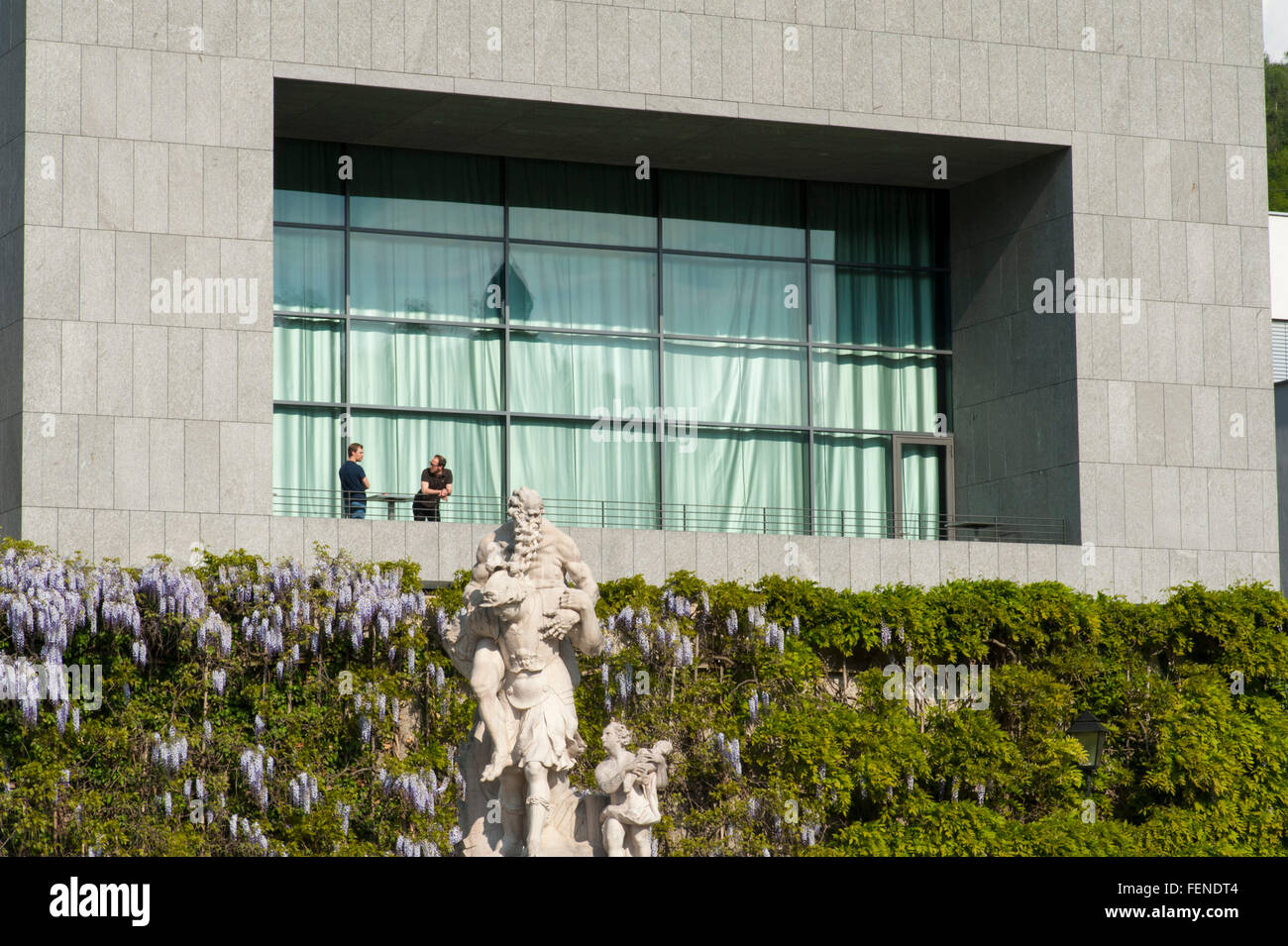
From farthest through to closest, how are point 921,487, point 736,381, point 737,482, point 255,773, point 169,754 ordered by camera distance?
point 921,487 → point 736,381 → point 737,482 → point 255,773 → point 169,754

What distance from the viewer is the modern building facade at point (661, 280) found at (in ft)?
66.9

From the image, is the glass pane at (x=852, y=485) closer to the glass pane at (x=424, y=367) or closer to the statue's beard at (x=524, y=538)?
the glass pane at (x=424, y=367)

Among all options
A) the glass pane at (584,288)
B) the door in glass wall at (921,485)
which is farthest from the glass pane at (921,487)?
the glass pane at (584,288)

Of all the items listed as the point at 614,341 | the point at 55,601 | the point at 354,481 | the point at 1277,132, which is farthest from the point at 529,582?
the point at 1277,132

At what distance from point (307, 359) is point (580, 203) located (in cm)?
391

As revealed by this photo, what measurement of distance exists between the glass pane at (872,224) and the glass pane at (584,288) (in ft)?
7.69

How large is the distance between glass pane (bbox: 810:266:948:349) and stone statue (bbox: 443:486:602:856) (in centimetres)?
1335

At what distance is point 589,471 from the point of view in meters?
24.7

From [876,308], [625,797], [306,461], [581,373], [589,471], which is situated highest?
[876,308]

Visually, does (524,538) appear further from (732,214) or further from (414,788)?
(732,214)

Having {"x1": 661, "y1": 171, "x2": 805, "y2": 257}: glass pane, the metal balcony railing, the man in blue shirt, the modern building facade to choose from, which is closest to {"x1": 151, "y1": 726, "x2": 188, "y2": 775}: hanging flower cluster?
the modern building facade

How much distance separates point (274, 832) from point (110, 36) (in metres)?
8.13

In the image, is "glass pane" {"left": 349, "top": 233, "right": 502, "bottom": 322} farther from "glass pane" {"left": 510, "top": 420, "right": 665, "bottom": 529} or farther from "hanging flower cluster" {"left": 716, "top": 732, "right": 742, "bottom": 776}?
"hanging flower cluster" {"left": 716, "top": 732, "right": 742, "bottom": 776}
